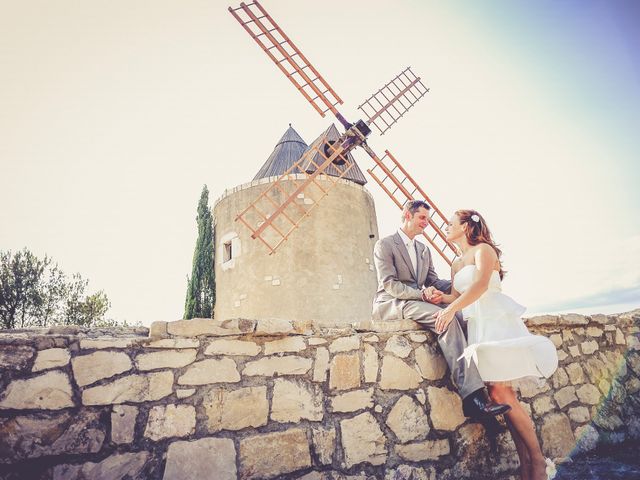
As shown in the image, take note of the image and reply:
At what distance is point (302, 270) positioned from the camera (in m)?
8.05

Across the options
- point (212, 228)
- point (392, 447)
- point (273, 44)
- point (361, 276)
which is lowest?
point (392, 447)

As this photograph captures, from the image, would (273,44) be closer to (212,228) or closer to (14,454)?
(212,228)

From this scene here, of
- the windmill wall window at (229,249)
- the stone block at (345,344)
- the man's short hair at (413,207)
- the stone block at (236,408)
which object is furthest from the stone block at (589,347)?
the windmill wall window at (229,249)

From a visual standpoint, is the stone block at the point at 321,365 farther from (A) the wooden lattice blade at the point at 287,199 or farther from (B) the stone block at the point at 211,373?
(A) the wooden lattice blade at the point at 287,199

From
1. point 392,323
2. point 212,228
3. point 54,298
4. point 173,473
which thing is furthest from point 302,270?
point 54,298

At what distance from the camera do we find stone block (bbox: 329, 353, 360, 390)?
207 centimetres

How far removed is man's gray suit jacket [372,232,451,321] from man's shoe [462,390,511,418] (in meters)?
0.66

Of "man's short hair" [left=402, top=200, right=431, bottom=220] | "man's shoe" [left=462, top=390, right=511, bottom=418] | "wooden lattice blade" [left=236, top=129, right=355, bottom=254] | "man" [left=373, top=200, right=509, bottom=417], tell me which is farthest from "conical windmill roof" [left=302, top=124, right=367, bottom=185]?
"man's shoe" [left=462, top=390, right=511, bottom=418]

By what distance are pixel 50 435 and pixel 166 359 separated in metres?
0.52

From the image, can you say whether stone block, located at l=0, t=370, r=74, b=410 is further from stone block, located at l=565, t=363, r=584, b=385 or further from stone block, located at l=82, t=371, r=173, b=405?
stone block, located at l=565, t=363, r=584, b=385

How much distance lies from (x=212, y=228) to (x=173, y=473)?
8776 millimetres

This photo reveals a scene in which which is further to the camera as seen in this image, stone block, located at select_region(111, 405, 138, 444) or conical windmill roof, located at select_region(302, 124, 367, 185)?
conical windmill roof, located at select_region(302, 124, 367, 185)

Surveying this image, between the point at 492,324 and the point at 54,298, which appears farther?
the point at 54,298

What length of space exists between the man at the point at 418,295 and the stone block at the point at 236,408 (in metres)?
0.95
